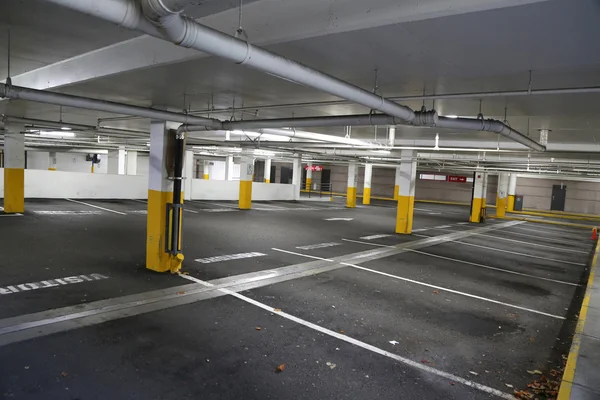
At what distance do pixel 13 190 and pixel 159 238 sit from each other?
1031 cm

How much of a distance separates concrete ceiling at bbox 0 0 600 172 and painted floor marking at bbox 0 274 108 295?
3.37 meters

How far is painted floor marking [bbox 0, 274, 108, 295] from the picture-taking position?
250 inches

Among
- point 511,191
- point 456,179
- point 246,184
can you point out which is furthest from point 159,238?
point 456,179

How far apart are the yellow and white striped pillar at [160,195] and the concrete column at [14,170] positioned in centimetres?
937

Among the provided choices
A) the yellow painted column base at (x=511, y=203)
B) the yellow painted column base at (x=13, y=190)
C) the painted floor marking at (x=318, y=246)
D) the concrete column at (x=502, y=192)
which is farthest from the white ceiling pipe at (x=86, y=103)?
the yellow painted column base at (x=511, y=203)

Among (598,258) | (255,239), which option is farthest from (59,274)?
(598,258)

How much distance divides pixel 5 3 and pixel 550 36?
541 centimetres

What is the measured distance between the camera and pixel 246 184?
22.2m

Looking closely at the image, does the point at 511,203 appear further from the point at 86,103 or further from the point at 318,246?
the point at 86,103

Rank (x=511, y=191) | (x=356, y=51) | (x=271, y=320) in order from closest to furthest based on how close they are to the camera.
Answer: (x=356, y=51) → (x=271, y=320) → (x=511, y=191)

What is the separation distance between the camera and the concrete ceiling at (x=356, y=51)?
3.56m

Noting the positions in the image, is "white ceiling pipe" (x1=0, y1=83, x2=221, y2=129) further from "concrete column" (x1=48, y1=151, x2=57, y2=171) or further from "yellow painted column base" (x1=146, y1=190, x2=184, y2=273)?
"concrete column" (x1=48, y1=151, x2=57, y2=171)

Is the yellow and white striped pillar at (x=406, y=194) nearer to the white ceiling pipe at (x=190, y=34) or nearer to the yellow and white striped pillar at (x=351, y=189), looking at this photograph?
the yellow and white striped pillar at (x=351, y=189)

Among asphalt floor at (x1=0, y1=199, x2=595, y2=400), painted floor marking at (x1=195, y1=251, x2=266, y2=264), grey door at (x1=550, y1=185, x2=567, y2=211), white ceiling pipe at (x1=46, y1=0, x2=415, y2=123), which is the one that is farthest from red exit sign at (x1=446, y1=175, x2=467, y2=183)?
white ceiling pipe at (x1=46, y1=0, x2=415, y2=123)
